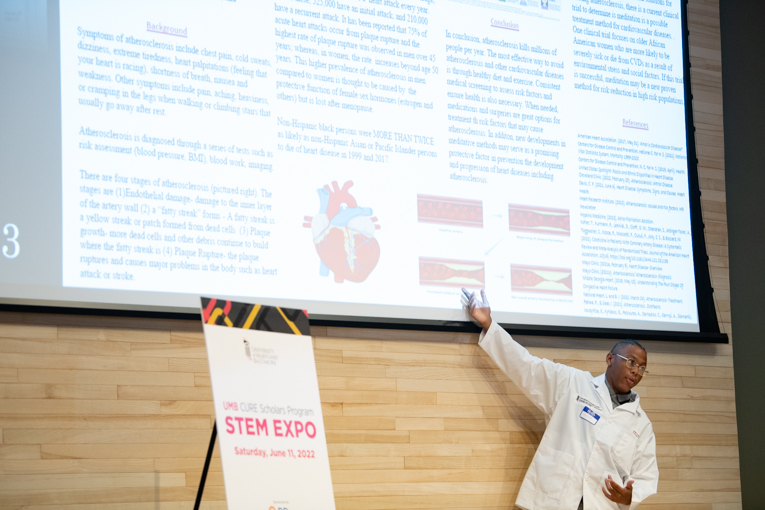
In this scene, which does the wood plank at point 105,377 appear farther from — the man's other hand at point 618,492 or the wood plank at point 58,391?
the man's other hand at point 618,492

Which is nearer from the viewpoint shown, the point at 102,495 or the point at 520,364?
the point at 102,495

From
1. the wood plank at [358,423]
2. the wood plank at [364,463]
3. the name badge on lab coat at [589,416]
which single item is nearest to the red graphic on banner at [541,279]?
the name badge on lab coat at [589,416]

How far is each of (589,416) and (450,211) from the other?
1183 millimetres

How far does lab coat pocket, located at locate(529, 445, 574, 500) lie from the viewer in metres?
3.46

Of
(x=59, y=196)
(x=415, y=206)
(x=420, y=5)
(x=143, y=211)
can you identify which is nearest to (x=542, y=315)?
(x=415, y=206)

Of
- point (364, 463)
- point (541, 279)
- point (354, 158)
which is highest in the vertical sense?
point (354, 158)

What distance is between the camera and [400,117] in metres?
3.68

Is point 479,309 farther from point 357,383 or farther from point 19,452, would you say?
point 19,452

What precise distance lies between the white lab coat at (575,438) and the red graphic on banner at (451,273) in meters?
0.26

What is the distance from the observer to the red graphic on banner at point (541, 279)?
3.79 metres

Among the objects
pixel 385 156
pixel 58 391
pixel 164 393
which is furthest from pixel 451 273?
pixel 58 391

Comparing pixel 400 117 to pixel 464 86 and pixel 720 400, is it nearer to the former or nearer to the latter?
pixel 464 86

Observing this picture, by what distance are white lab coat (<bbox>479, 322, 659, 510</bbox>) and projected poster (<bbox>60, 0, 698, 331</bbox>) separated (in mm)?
282

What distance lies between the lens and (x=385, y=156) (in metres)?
3.62
